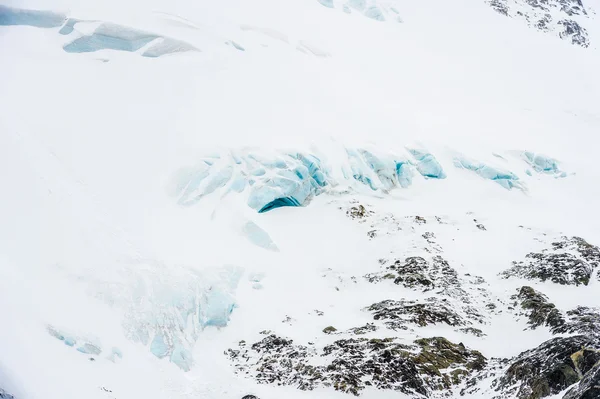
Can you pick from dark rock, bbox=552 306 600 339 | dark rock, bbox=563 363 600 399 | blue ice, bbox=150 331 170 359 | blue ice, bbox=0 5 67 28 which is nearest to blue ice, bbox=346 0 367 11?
blue ice, bbox=0 5 67 28

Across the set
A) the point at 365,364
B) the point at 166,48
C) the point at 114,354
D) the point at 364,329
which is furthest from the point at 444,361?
the point at 166,48

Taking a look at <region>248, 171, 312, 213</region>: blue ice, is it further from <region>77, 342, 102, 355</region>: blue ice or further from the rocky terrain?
<region>77, 342, 102, 355</region>: blue ice

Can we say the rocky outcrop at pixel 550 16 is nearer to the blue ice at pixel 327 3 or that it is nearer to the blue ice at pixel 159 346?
the blue ice at pixel 327 3

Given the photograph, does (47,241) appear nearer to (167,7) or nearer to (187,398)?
(187,398)

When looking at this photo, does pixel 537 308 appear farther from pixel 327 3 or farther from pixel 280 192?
pixel 327 3

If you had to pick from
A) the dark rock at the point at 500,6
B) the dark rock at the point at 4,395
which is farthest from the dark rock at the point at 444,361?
the dark rock at the point at 500,6

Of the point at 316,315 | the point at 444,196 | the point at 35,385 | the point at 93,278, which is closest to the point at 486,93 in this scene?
the point at 444,196
